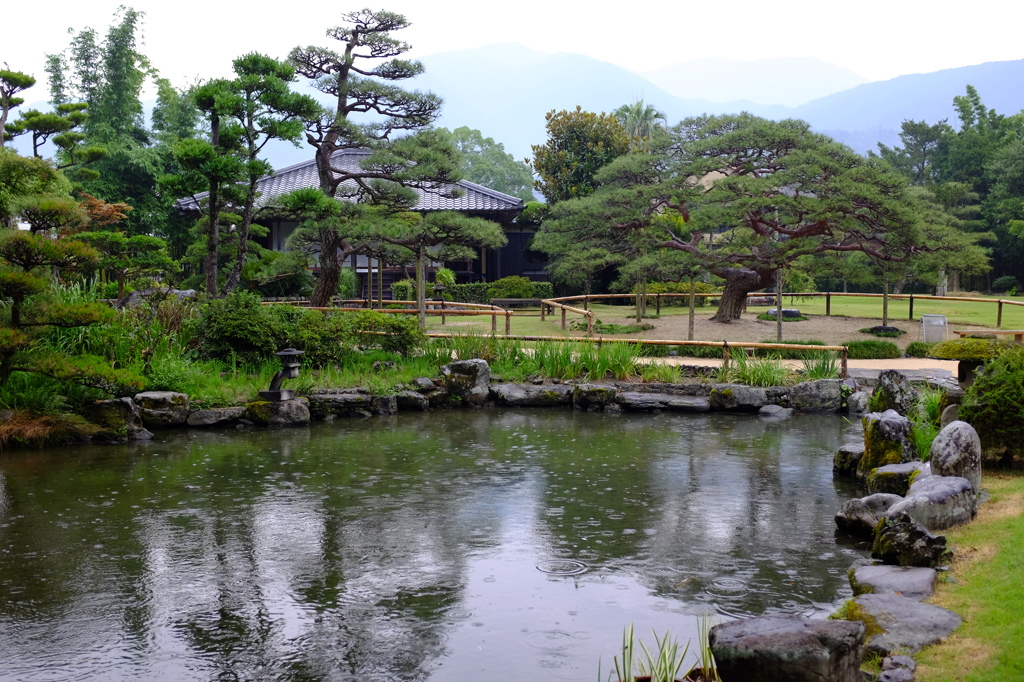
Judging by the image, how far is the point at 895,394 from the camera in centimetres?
1066

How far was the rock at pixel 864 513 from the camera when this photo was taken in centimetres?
719

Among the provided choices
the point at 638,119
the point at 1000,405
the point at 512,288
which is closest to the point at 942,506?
the point at 1000,405

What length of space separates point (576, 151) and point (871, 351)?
17.5 meters

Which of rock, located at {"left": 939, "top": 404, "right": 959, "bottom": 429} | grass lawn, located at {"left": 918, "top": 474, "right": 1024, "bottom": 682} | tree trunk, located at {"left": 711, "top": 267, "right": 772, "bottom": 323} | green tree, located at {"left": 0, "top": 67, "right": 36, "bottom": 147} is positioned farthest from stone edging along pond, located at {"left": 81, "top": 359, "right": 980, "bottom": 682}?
green tree, located at {"left": 0, "top": 67, "right": 36, "bottom": 147}

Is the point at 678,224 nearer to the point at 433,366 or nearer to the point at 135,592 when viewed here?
the point at 433,366

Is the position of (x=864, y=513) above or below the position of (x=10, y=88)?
below

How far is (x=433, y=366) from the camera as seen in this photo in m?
14.7

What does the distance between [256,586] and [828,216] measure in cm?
1569

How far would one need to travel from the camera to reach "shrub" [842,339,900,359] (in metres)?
16.5

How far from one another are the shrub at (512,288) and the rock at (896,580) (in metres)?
22.6

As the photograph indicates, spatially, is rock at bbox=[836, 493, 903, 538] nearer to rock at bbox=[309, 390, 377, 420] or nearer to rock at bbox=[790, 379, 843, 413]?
rock at bbox=[790, 379, 843, 413]

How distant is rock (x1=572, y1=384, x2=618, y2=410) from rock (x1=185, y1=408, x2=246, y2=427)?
5.17 metres

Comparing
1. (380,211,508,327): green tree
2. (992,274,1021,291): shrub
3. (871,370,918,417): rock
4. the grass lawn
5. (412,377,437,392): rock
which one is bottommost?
the grass lawn

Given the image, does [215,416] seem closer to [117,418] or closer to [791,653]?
[117,418]
